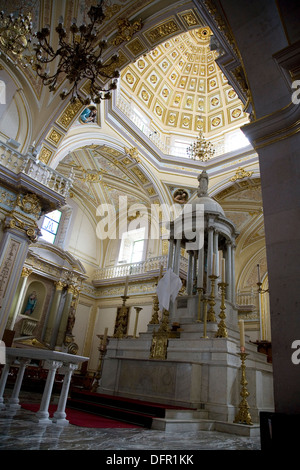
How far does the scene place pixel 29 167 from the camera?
9.33m

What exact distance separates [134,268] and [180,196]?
4.33 m

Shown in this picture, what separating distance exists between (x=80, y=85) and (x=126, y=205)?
26.4 ft

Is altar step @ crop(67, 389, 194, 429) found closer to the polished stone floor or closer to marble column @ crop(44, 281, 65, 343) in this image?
the polished stone floor

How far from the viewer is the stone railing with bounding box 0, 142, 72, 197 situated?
9.03 meters

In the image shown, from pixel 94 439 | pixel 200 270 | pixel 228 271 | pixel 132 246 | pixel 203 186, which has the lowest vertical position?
pixel 94 439

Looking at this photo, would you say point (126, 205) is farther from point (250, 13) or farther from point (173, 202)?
point (250, 13)

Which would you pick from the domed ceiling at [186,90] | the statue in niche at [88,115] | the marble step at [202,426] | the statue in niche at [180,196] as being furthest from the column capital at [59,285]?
the marble step at [202,426]

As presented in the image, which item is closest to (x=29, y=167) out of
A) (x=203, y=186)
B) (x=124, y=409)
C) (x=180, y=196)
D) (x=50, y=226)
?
(x=203, y=186)

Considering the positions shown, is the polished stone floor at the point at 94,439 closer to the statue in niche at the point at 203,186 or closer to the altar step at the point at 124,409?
the altar step at the point at 124,409

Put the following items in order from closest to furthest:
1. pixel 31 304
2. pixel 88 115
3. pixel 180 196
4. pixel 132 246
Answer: pixel 88 115 < pixel 31 304 < pixel 180 196 < pixel 132 246

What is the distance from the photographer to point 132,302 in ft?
49.3

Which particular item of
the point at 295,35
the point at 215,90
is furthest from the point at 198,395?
the point at 215,90

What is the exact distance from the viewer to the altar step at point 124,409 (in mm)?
4336

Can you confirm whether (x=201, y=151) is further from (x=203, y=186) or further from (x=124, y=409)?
(x=124, y=409)
